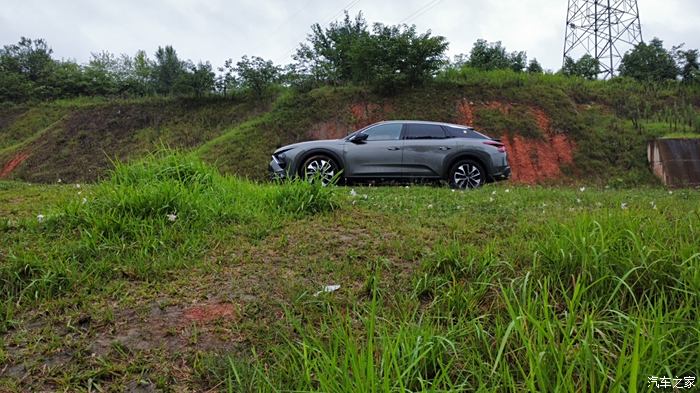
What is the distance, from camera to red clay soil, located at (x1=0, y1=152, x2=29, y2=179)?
17.6 m

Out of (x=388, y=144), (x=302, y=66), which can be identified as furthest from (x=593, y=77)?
(x=388, y=144)

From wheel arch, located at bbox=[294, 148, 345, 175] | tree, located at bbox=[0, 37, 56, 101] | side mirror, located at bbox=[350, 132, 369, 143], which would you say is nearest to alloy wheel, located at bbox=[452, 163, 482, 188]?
side mirror, located at bbox=[350, 132, 369, 143]

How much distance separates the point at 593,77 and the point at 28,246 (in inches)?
867

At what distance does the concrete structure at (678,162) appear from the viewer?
11961 millimetres

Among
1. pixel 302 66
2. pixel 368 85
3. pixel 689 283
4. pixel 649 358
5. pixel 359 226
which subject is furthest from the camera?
pixel 302 66

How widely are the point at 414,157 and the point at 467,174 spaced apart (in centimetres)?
110

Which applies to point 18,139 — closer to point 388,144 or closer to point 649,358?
point 388,144

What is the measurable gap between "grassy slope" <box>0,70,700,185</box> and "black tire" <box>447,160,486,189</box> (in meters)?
6.47

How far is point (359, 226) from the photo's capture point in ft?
11.9

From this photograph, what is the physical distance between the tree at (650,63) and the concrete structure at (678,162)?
766 cm

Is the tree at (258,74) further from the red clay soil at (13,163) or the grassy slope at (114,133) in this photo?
the red clay soil at (13,163)

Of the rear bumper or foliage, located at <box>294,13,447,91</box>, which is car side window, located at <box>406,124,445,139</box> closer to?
the rear bumper

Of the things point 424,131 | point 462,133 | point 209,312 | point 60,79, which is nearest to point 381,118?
point 424,131

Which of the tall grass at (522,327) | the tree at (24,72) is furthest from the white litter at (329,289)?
the tree at (24,72)
